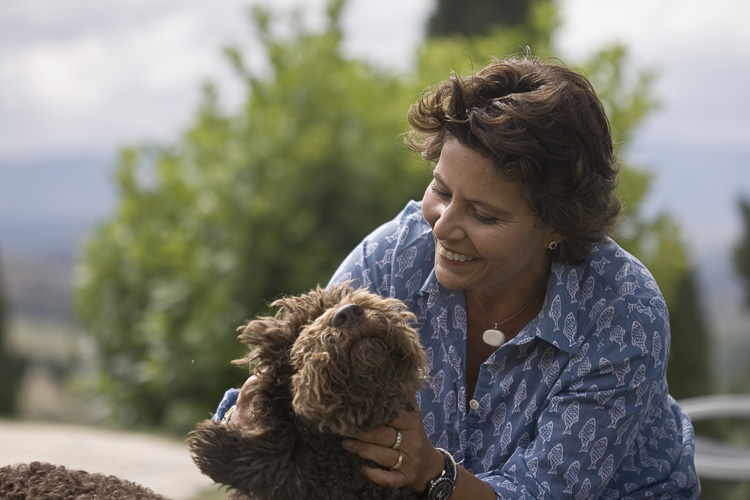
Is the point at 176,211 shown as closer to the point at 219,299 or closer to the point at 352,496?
the point at 219,299

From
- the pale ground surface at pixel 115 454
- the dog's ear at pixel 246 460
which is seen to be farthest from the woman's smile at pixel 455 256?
the pale ground surface at pixel 115 454

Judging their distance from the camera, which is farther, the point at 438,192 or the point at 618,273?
the point at 618,273

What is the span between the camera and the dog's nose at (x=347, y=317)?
1990 mm

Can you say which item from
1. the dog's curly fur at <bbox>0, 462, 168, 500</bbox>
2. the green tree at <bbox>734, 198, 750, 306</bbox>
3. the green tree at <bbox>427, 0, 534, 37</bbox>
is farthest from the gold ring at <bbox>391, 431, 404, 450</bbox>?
the green tree at <bbox>427, 0, 534, 37</bbox>

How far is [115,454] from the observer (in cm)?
574

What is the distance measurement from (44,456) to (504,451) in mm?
3747

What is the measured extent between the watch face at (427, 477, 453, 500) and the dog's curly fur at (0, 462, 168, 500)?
2.43 ft

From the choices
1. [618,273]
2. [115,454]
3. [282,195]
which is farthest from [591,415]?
[282,195]

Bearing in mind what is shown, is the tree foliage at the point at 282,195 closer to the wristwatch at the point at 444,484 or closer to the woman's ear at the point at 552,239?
the woman's ear at the point at 552,239

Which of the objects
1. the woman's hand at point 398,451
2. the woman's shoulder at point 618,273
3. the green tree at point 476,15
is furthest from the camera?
the green tree at point 476,15

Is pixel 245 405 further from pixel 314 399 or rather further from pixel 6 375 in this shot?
pixel 6 375

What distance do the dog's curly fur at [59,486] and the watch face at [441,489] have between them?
2.43ft

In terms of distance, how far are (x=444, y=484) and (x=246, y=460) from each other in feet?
1.86

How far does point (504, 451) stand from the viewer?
2.79 m
